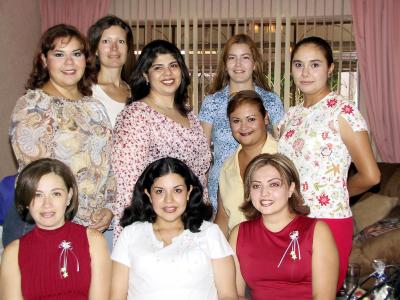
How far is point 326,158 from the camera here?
2.24m

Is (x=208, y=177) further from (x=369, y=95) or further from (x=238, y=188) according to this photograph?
(x=369, y=95)

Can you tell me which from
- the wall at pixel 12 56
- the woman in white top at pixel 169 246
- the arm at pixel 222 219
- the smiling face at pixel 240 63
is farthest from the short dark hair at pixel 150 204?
the wall at pixel 12 56

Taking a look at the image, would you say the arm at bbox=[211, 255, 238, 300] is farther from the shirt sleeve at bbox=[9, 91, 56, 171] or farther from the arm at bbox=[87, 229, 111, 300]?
the shirt sleeve at bbox=[9, 91, 56, 171]

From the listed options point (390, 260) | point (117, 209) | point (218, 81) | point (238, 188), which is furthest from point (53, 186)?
point (390, 260)

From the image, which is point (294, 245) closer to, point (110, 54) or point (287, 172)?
point (287, 172)

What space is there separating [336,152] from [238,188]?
1.75 feet

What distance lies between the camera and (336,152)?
223 cm

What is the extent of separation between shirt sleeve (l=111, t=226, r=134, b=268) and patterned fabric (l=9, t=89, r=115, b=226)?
200 mm

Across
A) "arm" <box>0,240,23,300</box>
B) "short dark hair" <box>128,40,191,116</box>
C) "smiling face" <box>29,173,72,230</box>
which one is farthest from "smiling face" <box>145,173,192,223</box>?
"arm" <box>0,240,23,300</box>

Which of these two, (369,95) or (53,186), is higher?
(369,95)

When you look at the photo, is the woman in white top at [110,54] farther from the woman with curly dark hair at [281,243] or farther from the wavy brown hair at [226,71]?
the woman with curly dark hair at [281,243]

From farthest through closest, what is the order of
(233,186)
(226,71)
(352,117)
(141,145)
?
(226,71) → (233,186) → (141,145) → (352,117)

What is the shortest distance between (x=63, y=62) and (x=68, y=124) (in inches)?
10.6

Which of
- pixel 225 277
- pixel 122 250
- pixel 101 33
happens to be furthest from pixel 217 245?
pixel 101 33
